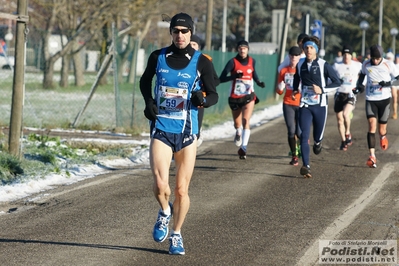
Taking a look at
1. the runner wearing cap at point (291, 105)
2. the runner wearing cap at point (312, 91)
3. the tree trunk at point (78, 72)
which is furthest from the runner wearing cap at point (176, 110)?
the tree trunk at point (78, 72)

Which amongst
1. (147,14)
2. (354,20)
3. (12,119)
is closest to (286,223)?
(12,119)

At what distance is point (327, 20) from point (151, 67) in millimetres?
75411

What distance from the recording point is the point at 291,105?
14805mm

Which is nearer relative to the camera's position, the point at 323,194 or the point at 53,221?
the point at 53,221

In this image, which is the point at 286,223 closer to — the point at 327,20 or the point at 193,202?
the point at 193,202

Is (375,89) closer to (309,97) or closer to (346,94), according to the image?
(309,97)

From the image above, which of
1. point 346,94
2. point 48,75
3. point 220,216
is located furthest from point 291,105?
point 48,75

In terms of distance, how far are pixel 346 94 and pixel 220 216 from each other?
347 inches

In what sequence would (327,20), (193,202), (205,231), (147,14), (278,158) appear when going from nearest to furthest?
(205,231) → (193,202) → (278,158) → (147,14) → (327,20)

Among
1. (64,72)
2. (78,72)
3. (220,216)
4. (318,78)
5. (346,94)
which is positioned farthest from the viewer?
(64,72)

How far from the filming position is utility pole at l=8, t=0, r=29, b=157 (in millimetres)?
12961

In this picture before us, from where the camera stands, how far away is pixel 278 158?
51.4 feet

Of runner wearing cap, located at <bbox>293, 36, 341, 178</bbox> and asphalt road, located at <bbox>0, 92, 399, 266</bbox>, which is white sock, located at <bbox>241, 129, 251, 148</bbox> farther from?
runner wearing cap, located at <bbox>293, 36, 341, 178</bbox>

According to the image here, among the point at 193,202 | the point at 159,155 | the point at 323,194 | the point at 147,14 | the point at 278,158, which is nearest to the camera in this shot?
the point at 159,155
